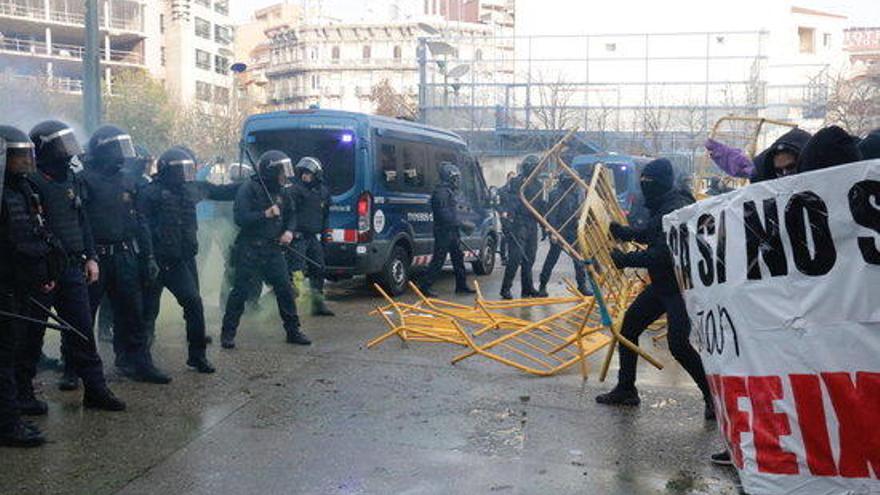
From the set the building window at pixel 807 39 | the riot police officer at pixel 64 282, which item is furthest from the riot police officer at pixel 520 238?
the building window at pixel 807 39

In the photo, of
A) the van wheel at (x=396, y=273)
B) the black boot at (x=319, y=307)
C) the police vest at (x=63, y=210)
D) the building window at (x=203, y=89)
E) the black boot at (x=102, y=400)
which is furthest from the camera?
the building window at (x=203, y=89)

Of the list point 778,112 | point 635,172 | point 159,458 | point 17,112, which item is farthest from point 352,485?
point 778,112

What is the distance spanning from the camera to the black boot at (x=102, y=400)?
5484 millimetres

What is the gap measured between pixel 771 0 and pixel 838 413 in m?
42.2

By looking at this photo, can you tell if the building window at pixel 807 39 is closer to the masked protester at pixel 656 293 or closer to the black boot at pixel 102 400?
the masked protester at pixel 656 293

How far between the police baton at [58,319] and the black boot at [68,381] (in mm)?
811

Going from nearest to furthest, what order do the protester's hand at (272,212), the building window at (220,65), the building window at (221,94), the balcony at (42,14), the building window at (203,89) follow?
the protester's hand at (272,212) < the balcony at (42,14) < the building window at (221,94) < the building window at (203,89) < the building window at (220,65)

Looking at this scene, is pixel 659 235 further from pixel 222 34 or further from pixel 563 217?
pixel 222 34

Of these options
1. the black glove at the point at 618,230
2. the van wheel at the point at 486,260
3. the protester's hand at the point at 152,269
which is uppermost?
the black glove at the point at 618,230

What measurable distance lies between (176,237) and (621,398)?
3595mm

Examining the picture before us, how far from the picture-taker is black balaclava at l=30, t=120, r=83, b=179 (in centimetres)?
541

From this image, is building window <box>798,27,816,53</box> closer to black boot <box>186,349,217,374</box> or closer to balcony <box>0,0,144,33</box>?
balcony <box>0,0,144,33</box>

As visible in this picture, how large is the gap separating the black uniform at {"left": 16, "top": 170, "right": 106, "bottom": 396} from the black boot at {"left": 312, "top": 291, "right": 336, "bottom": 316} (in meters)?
4.24

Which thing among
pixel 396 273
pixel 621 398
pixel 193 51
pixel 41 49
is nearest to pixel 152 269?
pixel 621 398
